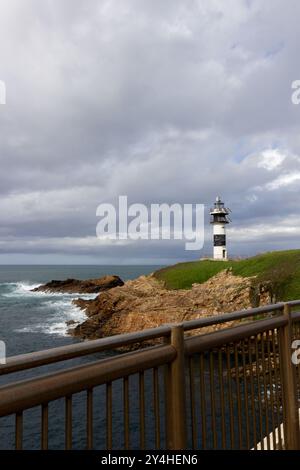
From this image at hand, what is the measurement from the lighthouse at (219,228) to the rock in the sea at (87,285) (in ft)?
73.6

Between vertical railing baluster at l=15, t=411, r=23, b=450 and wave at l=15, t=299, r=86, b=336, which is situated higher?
vertical railing baluster at l=15, t=411, r=23, b=450

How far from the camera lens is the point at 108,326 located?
37469 millimetres

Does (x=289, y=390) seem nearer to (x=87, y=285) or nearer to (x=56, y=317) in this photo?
(x=56, y=317)

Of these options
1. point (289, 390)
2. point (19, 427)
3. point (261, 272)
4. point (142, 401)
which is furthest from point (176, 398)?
point (261, 272)

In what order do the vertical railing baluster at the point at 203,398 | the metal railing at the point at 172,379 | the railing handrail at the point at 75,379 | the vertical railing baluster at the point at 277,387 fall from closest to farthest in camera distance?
1. the railing handrail at the point at 75,379
2. the metal railing at the point at 172,379
3. the vertical railing baluster at the point at 203,398
4. the vertical railing baluster at the point at 277,387

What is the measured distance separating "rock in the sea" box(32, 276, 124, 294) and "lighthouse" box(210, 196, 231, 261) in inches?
883

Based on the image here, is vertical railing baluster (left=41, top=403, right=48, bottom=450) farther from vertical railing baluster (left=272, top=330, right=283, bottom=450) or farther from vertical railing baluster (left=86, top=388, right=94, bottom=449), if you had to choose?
vertical railing baluster (left=272, top=330, right=283, bottom=450)

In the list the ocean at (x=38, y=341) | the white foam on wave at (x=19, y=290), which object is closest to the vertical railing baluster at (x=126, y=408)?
the ocean at (x=38, y=341)

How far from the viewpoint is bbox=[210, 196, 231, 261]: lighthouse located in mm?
64750

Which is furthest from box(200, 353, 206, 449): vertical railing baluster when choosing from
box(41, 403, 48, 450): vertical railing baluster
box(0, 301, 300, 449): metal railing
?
box(41, 403, 48, 450): vertical railing baluster

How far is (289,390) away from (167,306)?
1284 inches

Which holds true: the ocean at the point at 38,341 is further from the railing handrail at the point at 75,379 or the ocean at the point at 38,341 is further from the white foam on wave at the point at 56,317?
the railing handrail at the point at 75,379

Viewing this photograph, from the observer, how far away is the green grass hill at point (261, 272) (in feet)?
120

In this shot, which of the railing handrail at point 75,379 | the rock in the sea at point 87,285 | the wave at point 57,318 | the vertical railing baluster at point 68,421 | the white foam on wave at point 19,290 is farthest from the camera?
the white foam on wave at point 19,290
